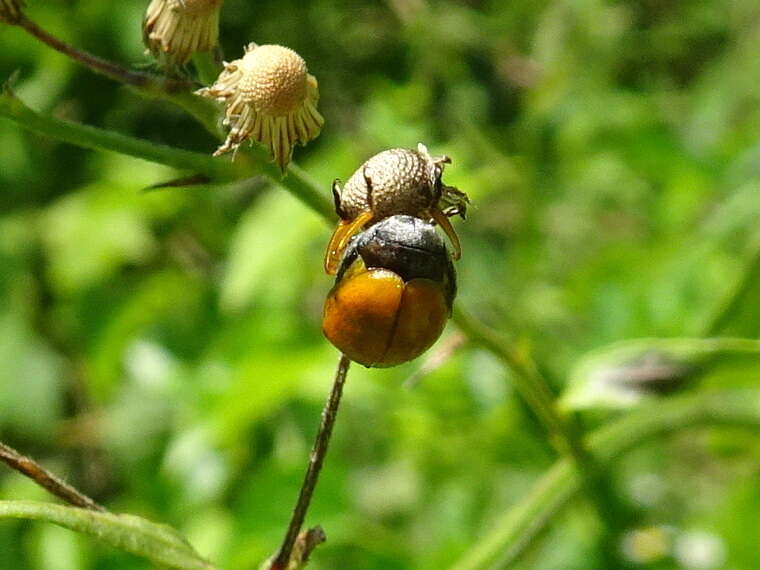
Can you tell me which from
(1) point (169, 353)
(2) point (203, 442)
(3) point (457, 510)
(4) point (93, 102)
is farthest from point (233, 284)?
(4) point (93, 102)

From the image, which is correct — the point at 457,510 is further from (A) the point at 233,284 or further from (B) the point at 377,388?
(A) the point at 233,284

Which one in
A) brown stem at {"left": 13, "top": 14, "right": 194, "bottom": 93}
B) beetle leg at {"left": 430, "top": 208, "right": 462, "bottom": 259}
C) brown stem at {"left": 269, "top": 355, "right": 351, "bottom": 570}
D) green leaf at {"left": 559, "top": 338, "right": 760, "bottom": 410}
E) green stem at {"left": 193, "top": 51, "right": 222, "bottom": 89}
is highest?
green leaf at {"left": 559, "top": 338, "right": 760, "bottom": 410}

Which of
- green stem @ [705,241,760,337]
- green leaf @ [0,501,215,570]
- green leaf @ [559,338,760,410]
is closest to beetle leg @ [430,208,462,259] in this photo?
green leaf @ [0,501,215,570]

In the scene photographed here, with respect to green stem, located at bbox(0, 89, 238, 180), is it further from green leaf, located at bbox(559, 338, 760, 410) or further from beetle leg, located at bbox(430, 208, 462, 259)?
green leaf, located at bbox(559, 338, 760, 410)

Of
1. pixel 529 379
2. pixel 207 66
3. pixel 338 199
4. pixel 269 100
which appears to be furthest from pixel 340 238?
pixel 529 379

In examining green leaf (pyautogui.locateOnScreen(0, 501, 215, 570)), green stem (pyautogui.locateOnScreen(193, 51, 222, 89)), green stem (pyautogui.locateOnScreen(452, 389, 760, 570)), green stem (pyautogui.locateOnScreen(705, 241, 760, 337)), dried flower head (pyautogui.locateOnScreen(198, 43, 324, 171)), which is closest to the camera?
green leaf (pyautogui.locateOnScreen(0, 501, 215, 570))

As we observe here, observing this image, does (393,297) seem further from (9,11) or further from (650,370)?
(650,370)

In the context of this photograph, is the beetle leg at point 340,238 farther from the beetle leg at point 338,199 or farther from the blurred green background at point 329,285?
the blurred green background at point 329,285
